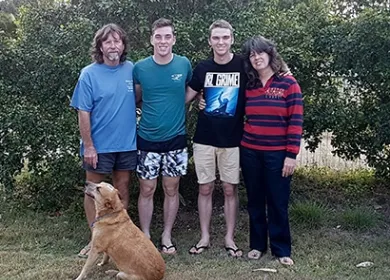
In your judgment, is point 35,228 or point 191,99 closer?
point 191,99

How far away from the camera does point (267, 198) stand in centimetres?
501

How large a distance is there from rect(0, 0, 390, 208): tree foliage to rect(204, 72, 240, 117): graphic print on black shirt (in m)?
0.88

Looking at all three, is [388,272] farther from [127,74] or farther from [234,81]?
[127,74]

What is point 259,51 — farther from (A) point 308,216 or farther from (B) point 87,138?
(A) point 308,216

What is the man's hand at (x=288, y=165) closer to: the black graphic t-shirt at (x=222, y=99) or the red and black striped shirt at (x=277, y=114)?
the red and black striped shirt at (x=277, y=114)

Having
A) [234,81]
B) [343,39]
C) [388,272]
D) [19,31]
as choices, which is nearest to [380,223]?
[388,272]

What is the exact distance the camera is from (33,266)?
16.3 ft

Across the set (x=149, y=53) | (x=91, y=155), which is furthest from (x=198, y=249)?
(x=149, y=53)

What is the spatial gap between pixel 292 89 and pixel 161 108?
117cm

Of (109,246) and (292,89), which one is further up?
(292,89)

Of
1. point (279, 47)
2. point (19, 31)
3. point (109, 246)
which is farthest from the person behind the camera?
point (19, 31)

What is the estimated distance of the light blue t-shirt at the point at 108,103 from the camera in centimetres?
478

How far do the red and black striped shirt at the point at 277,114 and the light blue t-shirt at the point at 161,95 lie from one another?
0.64 meters

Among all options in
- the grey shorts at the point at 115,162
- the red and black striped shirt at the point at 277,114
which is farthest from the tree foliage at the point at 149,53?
the red and black striped shirt at the point at 277,114
